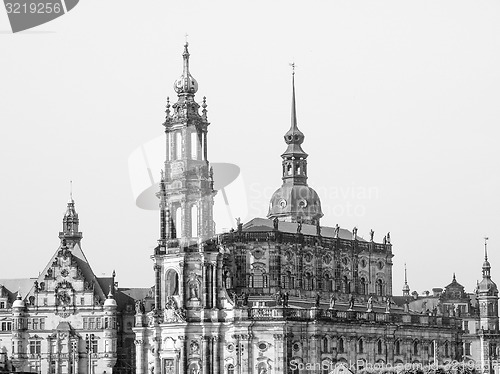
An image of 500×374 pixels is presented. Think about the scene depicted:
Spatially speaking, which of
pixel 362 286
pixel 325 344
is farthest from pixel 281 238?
pixel 362 286

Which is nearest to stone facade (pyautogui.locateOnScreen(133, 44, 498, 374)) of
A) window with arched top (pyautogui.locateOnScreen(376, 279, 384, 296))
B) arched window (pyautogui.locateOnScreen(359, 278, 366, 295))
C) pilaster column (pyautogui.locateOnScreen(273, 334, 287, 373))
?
pilaster column (pyautogui.locateOnScreen(273, 334, 287, 373))

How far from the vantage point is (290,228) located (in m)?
116

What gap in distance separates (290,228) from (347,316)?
1016 cm

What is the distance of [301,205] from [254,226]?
9284 mm

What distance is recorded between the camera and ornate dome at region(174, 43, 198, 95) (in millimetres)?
110438

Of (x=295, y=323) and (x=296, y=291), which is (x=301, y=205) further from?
(x=295, y=323)

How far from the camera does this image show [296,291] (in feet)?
371

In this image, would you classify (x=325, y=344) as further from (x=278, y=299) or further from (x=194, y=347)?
(x=194, y=347)

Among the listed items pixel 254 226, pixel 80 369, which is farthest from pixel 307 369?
pixel 80 369

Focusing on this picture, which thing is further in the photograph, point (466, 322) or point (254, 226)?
point (466, 322)

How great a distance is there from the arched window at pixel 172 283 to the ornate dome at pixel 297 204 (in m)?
15.7

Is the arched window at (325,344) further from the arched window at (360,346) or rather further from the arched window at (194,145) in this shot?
the arched window at (194,145)

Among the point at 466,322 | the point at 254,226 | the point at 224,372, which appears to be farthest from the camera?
the point at 466,322

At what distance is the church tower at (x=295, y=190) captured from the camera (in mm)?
120250
